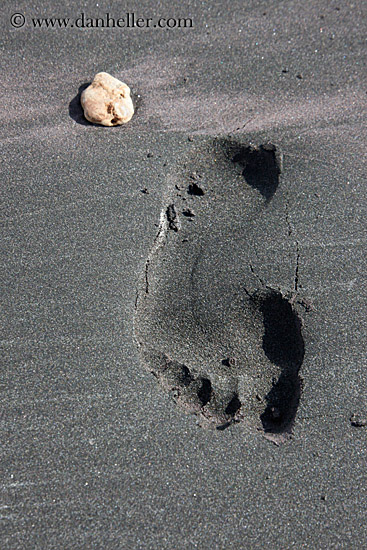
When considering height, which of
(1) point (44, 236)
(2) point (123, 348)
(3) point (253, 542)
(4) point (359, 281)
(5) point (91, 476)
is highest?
(1) point (44, 236)

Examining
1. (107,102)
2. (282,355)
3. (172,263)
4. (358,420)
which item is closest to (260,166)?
(172,263)

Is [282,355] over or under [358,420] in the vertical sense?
over

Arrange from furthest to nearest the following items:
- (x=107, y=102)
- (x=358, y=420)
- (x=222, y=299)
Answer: (x=107, y=102) < (x=222, y=299) < (x=358, y=420)

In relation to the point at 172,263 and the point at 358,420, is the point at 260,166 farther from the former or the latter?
the point at 358,420

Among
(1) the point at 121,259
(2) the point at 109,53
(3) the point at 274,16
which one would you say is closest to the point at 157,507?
(1) the point at 121,259

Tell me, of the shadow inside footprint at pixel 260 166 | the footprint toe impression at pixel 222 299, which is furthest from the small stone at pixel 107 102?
the shadow inside footprint at pixel 260 166

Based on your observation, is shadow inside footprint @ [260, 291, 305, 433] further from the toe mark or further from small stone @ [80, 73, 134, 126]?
small stone @ [80, 73, 134, 126]

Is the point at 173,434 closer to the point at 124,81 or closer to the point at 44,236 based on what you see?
the point at 44,236
